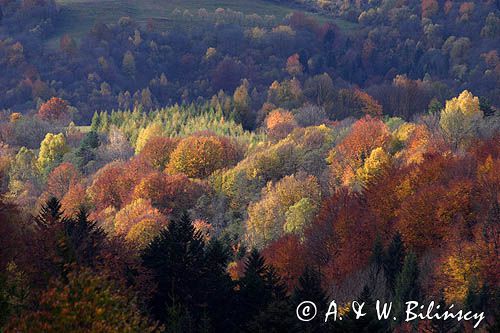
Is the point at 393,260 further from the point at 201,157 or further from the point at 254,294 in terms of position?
the point at 201,157

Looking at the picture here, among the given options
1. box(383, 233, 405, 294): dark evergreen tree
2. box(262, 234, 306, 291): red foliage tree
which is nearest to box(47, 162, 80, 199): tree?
box(262, 234, 306, 291): red foliage tree

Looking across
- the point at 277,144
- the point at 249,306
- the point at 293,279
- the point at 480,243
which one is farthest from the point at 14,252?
the point at 277,144

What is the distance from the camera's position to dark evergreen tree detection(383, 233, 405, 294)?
9206 centimetres

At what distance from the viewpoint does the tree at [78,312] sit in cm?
3888

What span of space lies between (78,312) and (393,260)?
192 ft

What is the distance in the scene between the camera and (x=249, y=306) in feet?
217

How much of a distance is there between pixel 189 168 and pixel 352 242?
67.1 metres

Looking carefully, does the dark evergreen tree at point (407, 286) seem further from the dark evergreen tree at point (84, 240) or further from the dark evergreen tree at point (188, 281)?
the dark evergreen tree at point (84, 240)

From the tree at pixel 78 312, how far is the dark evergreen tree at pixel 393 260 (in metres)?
51.8

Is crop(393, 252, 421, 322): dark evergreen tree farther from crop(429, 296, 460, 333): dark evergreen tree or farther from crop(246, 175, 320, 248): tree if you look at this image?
crop(246, 175, 320, 248): tree

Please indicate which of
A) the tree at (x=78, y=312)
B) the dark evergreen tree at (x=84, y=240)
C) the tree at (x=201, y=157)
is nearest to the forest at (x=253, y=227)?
the tree at (x=78, y=312)

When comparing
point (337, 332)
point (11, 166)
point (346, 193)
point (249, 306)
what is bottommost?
point (11, 166)

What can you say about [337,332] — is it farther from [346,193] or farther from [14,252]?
[346,193]

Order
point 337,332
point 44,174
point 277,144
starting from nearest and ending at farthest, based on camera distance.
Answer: point 337,332 < point 277,144 < point 44,174
